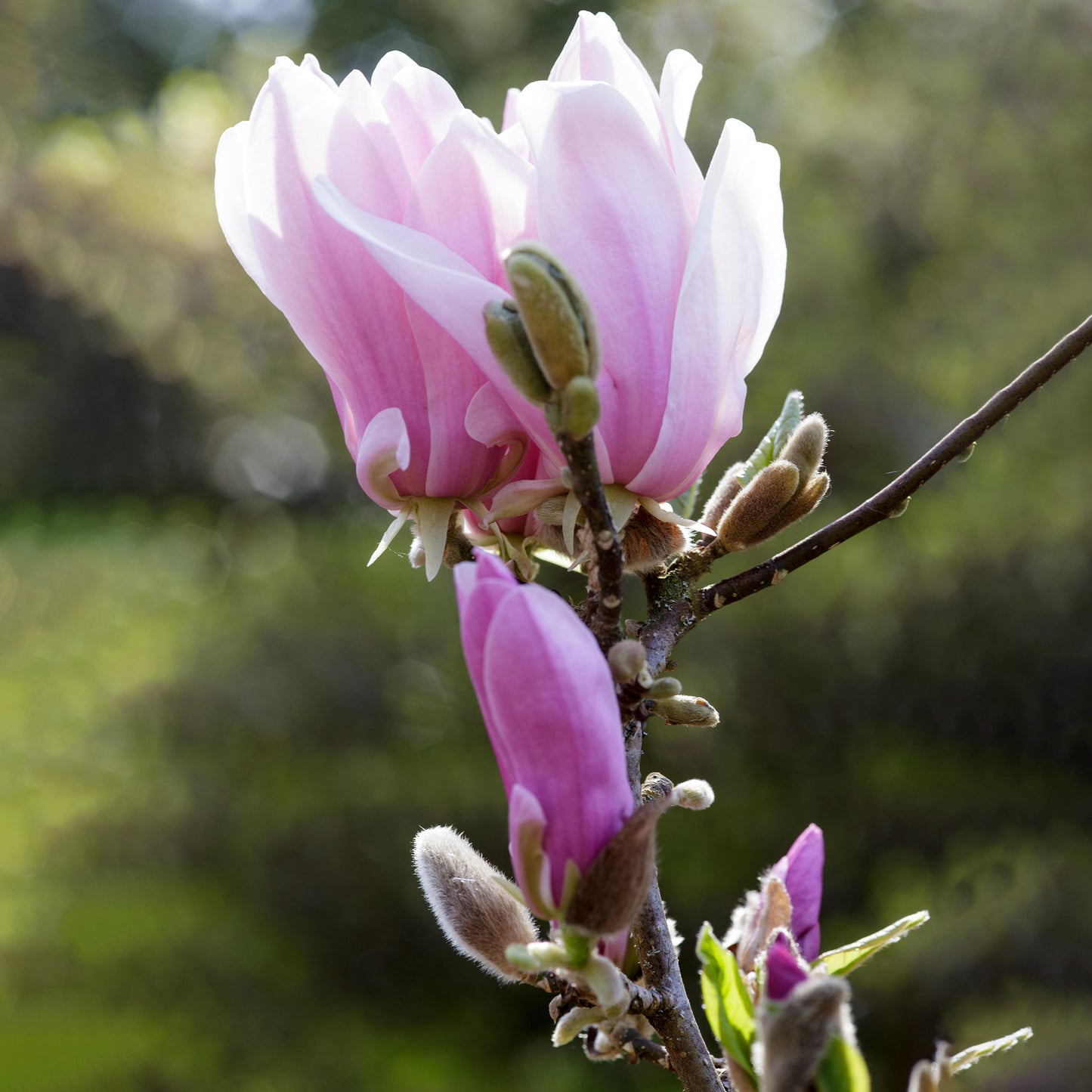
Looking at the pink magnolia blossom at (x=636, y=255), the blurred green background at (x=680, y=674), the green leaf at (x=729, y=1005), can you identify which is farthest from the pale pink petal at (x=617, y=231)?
the blurred green background at (x=680, y=674)

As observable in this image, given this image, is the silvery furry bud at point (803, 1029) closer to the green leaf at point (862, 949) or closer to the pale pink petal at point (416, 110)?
the green leaf at point (862, 949)

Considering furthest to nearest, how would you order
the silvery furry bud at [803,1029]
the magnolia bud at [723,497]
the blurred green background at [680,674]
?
the blurred green background at [680,674] → the magnolia bud at [723,497] → the silvery furry bud at [803,1029]

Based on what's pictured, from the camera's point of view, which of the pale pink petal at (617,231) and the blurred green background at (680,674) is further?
the blurred green background at (680,674)

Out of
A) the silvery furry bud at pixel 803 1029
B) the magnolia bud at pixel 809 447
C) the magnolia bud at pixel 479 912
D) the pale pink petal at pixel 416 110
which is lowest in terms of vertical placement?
the silvery furry bud at pixel 803 1029

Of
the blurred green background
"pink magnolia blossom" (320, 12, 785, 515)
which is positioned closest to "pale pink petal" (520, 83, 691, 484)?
"pink magnolia blossom" (320, 12, 785, 515)

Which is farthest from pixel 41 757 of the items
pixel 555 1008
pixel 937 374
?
pixel 555 1008

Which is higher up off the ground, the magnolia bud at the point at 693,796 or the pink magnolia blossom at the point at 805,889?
the magnolia bud at the point at 693,796

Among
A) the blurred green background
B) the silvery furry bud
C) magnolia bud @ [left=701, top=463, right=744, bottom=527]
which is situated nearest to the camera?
the silvery furry bud

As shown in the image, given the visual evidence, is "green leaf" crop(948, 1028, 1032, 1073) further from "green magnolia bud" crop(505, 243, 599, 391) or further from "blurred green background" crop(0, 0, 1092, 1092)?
"blurred green background" crop(0, 0, 1092, 1092)
